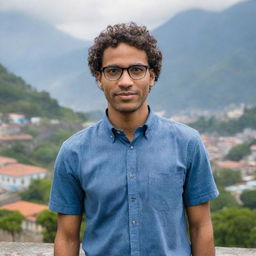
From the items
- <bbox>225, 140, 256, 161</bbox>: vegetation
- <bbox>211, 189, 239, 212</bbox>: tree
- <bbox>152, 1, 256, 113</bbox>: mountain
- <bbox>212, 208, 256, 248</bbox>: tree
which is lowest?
<bbox>212, 208, 256, 248</bbox>: tree

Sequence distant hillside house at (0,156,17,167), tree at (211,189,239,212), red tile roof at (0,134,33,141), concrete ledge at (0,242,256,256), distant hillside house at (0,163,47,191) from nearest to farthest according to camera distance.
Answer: concrete ledge at (0,242,256,256) < tree at (211,189,239,212) < distant hillside house at (0,163,47,191) < distant hillside house at (0,156,17,167) < red tile roof at (0,134,33,141)

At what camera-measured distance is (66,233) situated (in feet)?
3.76

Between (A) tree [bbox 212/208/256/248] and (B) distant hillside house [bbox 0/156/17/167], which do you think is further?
(B) distant hillside house [bbox 0/156/17/167]

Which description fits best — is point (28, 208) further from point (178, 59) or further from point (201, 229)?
point (178, 59)

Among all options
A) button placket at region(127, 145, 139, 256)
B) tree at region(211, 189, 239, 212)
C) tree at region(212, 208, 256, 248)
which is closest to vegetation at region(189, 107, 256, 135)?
tree at region(211, 189, 239, 212)

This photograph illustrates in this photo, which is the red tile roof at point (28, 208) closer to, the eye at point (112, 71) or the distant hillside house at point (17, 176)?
the distant hillside house at point (17, 176)

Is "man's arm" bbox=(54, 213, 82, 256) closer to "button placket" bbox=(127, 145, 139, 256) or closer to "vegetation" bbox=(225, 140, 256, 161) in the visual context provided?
"button placket" bbox=(127, 145, 139, 256)

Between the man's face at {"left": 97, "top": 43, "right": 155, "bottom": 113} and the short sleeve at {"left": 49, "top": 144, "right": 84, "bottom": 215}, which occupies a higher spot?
the man's face at {"left": 97, "top": 43, "right": 155, "bottom": 113}

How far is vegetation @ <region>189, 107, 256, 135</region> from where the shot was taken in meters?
46.4

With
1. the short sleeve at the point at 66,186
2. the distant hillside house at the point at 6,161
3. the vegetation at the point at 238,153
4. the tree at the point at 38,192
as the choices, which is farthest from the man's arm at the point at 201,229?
the vegetation at the point at 238,153

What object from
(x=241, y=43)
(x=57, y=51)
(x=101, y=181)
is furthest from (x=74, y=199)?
(x=57, y=51)

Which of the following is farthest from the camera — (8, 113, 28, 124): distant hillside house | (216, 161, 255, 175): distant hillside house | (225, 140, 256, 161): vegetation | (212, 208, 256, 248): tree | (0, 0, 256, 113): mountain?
(0, 0, 256, 113): mountain

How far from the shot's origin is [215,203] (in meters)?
20.1

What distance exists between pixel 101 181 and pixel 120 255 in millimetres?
177
